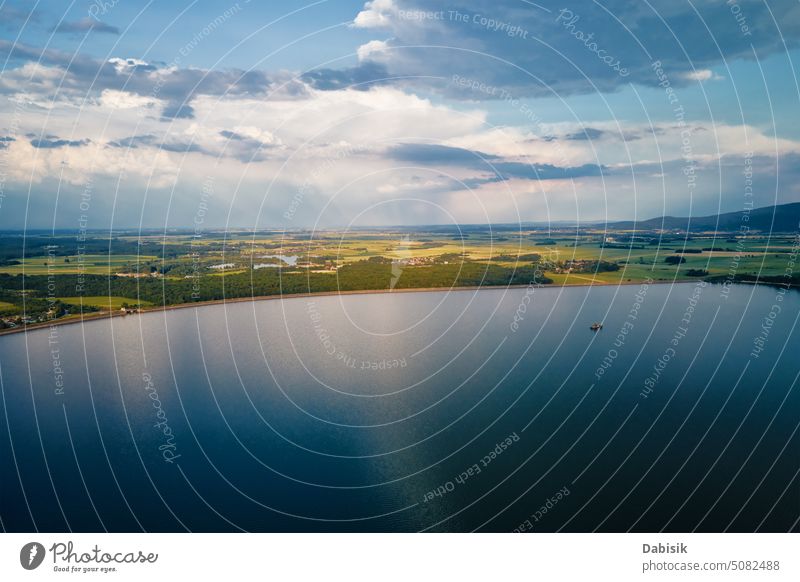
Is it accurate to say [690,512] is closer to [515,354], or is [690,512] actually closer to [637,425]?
[637,425]

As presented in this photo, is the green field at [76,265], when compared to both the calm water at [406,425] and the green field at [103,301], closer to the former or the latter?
the green field at [103,301]

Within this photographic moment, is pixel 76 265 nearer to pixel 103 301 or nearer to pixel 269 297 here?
pixel 103 301

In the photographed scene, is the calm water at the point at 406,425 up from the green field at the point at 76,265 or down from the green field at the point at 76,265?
down

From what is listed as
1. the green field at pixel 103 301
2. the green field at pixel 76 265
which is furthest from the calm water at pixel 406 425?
the green field at pixel 76 265

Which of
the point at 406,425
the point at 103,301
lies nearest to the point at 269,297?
the point at 103,301

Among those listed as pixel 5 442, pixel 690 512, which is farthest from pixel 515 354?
pixel 5 442

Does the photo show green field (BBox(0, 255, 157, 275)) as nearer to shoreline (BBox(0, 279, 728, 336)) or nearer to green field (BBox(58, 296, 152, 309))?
green field (BBox(58, 296, 152, 309))

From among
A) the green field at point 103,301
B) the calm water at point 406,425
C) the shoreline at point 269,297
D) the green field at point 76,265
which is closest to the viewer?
the calm water at point 406,425

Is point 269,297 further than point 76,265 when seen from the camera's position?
No
